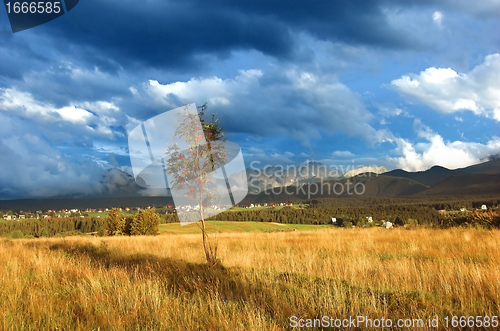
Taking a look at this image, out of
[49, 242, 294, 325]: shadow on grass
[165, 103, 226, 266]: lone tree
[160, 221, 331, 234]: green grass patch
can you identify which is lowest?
[160, 221, 331, 234]: green grass patch

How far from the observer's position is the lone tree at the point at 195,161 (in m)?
9.78

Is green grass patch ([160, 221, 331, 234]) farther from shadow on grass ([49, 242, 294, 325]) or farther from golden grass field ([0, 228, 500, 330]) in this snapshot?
golden grass field ([0, 228, 500, 330])

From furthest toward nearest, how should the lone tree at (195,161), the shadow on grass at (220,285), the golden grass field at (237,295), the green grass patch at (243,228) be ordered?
the green grass patch at (243,228) < the lone tree at (195,161) < the shadow on grass at (220,285) < the golden grass field at (237,295)

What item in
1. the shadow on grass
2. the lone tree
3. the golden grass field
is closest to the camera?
the golden grass field

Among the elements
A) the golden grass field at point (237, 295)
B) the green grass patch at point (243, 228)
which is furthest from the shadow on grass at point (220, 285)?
the green grass patch at point (243, 228)

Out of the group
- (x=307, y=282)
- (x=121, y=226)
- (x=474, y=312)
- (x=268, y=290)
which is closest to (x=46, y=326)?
(x=268, y=290)

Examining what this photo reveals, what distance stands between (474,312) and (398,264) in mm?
3312

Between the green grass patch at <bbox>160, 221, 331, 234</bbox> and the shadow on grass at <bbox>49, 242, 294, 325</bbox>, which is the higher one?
the shadow on grass at <bbox>49, 242, 294, 325</bbox>

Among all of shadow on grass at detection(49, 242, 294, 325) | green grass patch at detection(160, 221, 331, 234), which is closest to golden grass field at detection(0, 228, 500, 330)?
shadow on grass at detection(49, 242, 294, 325)

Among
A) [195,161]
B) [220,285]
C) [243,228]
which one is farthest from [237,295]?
[243,228]

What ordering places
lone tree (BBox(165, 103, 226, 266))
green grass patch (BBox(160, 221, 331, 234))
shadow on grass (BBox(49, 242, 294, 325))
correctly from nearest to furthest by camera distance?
shadow on grass (BBox(49, 242, 294, 325)) < lone tree (BBox(165, 103, 226, 266)) < green grass patch (BBox(160, 221, 331, 234))

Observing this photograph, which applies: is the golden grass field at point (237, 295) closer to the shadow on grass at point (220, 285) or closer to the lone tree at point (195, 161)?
the shadow on grass at point (220, 285)

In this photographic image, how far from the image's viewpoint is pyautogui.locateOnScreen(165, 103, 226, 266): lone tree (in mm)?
9781

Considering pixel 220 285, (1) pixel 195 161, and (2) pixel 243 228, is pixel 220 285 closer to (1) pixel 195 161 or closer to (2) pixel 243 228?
(1) pixel 195 161
